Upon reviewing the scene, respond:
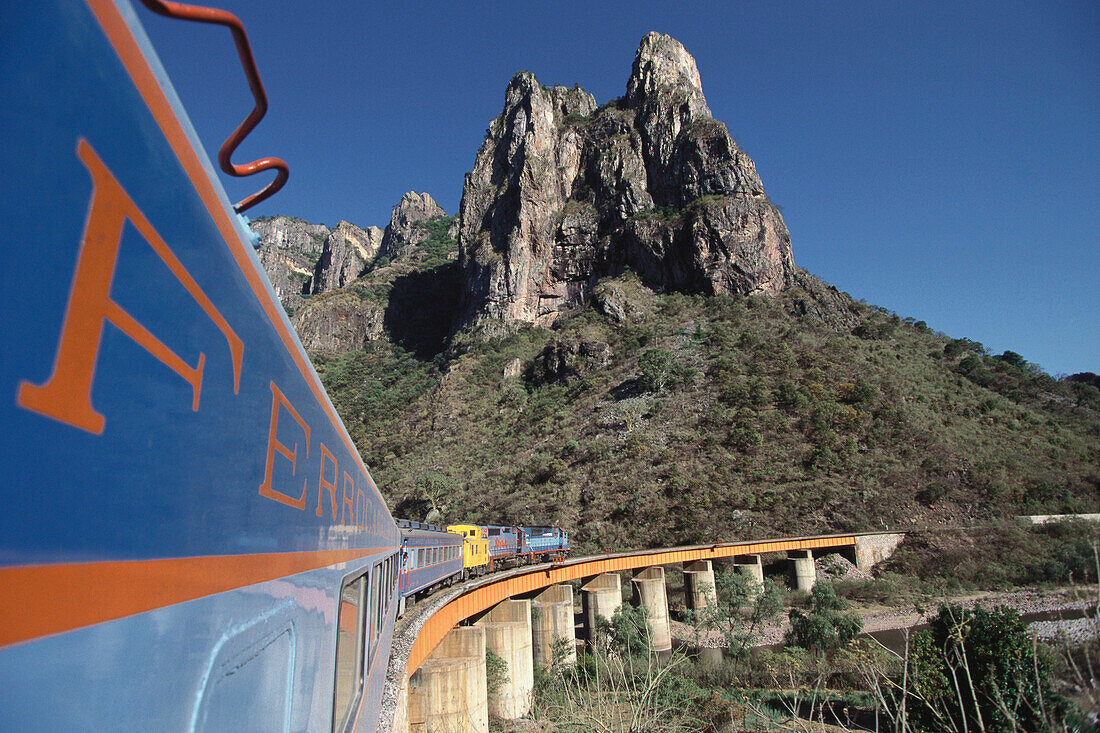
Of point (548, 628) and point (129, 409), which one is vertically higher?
point (129, 409)

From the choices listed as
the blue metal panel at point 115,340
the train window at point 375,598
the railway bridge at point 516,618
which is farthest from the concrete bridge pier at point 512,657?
the blue metal panel at point 115,340

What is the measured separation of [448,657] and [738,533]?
86.6ft

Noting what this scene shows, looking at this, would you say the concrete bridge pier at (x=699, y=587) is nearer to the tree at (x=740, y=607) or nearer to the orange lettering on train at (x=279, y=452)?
the tree at (x=740, y=607)

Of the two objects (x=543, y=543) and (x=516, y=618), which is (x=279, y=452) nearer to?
(x=516, y=618)

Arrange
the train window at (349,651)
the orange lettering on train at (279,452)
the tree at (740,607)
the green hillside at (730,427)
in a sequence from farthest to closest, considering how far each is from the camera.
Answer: the green hillside at (730,427)
the tree at (740,607)
the train window at (349,651)
the orange lettering on train at (279,452)

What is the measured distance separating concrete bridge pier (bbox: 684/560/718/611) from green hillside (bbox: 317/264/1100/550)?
241 inches

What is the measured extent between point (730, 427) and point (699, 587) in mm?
17011

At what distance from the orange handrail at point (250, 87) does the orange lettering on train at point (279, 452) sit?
0.59 m

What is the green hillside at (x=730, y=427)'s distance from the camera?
35.8 metres

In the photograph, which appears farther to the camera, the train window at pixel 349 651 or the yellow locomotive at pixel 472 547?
the yellow locomotive at pixel 472 547

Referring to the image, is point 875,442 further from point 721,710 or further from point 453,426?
point 453,426

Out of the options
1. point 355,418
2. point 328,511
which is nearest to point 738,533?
point 328,511

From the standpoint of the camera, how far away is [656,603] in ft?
84.2

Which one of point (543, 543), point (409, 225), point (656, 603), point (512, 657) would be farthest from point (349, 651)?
point (409, 225)
